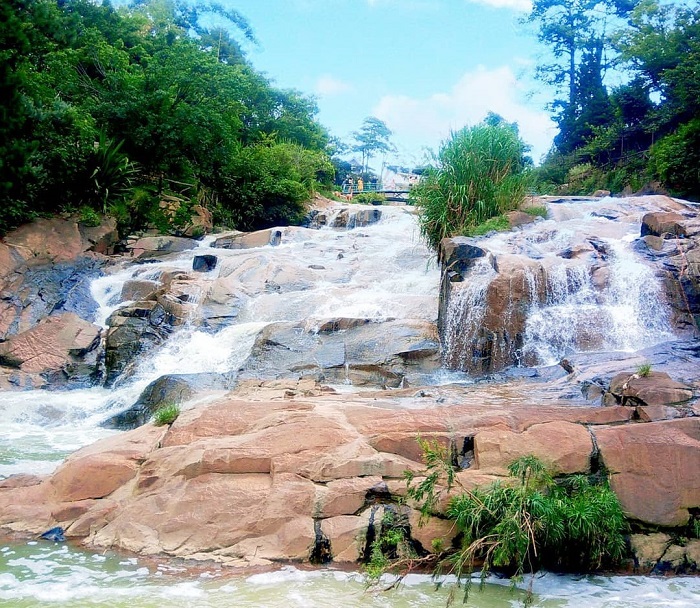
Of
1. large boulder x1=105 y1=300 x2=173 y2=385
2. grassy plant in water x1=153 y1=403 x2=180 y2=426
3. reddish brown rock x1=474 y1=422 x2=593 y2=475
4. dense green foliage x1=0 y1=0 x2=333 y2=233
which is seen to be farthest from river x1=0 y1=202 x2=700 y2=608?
dense green foliage x1=0 y1=0 x2=333 y2=233

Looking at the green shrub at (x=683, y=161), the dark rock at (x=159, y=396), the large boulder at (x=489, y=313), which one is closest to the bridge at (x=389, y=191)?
the green shrub at (x=683, y=161)

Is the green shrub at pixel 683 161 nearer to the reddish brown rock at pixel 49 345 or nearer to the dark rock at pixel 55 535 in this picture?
the reddish brown rock at pixel 49 345

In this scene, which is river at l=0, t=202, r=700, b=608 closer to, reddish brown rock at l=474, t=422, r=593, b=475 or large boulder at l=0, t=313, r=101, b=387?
large boulder at l=0, t=313, r=101, b=387

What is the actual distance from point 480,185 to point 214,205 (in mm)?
10392

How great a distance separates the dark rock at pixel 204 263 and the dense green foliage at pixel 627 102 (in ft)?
31.9

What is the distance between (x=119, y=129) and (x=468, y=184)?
1038 cm

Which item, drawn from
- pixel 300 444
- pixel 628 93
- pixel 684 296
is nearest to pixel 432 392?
pixel 300 444

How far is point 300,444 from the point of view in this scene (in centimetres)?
479

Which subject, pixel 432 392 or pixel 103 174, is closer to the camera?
pixel 432 392

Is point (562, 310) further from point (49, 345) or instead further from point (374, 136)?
point (374, 136)

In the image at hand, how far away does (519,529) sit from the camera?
12.2ft

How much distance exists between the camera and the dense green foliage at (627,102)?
1881cm

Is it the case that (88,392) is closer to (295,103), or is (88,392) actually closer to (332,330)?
(332,330)

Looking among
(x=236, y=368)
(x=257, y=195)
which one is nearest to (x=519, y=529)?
(x=236, y=368)
